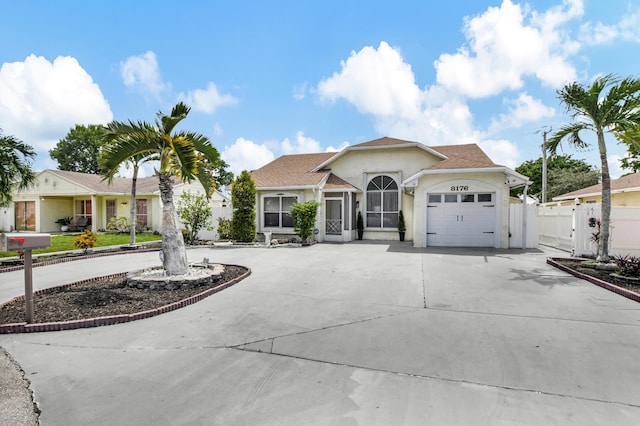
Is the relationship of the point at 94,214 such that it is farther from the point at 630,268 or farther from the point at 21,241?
the point at 630,268

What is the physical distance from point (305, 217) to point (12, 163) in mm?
11653

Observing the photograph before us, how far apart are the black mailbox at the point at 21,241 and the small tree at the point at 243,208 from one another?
11.0 m

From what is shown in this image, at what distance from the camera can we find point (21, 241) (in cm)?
466

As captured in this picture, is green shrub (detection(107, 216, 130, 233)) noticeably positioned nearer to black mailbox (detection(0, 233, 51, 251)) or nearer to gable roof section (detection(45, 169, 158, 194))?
gable roof section (detection(45, 169, 158, 194))

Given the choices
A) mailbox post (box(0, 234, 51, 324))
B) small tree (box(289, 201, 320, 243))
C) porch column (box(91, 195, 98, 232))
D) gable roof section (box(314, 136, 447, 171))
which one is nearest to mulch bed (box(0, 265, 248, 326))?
mailbox post (box(0, 234, 51, 324))

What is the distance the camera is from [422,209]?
14.1 m

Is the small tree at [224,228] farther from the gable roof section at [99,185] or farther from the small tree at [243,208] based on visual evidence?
the gable roof section at [99,185]

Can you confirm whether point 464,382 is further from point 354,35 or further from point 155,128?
point 354,35

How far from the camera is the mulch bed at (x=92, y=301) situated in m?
5.23

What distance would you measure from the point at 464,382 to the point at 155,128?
7.57 meters

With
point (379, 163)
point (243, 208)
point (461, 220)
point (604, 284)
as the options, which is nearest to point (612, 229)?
point (461, 220)

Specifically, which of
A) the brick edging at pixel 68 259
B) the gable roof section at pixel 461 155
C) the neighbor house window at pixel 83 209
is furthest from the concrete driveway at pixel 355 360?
the neighbor house window at pixel 83 209

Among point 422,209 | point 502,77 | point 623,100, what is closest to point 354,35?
point 502,77

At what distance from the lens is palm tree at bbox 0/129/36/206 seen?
1148cm
